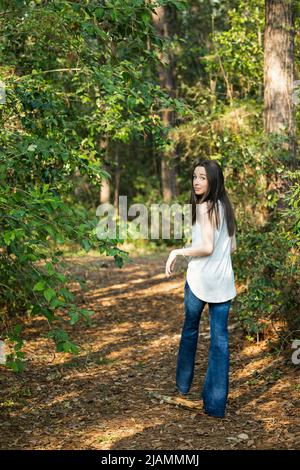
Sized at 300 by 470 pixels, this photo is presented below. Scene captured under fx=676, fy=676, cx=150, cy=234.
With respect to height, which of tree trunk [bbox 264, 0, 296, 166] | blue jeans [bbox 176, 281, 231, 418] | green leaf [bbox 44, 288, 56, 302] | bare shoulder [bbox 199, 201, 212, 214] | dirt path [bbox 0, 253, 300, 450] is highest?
tree trunk [bbox 264, 0, 296, 166]

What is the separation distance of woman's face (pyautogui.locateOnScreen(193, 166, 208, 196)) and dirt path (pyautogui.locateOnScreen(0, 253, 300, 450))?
1710 mm

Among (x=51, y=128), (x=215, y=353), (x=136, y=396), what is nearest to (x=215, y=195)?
(x=215, y=353)

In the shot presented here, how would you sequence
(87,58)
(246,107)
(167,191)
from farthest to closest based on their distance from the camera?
1. (167,191)
2. (246,107)
3. (87,58)

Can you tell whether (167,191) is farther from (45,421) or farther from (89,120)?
(45,421)

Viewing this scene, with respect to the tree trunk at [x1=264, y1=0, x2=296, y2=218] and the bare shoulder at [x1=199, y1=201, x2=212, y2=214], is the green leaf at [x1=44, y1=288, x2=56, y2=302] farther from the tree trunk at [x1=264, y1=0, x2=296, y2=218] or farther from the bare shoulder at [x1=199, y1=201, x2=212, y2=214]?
the tree trunk at [x1=264, y1=0, x2=296, y2=218]

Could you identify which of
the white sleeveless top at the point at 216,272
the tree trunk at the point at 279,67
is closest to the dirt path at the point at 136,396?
the white sleeveless top at the point at 216,272

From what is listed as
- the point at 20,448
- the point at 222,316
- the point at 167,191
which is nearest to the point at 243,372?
the point at 222,316

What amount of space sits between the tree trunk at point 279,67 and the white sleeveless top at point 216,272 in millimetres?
3316

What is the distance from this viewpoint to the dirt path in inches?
192

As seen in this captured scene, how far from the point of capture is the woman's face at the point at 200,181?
17.0 feet

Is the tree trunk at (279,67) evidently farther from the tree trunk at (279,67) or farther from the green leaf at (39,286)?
Answer: the green leaf at (39,286)

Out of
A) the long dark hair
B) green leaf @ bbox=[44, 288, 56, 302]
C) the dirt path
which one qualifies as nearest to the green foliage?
green leaf @ bbox=[44, 288, 56, 302]

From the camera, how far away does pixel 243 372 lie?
254 inches
